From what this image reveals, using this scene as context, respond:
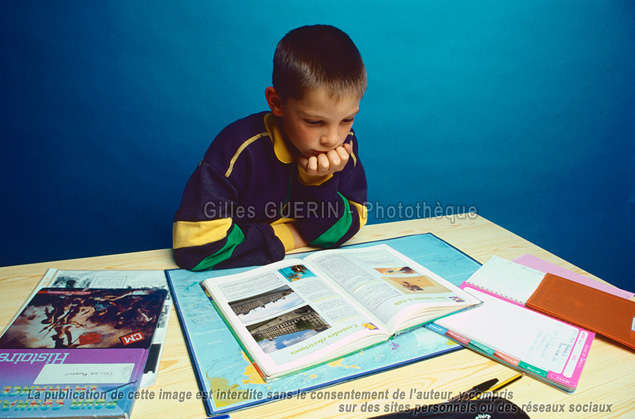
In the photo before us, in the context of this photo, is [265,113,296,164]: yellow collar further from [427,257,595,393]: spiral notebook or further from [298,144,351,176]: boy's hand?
[427,257,595,393]: spiral notebook

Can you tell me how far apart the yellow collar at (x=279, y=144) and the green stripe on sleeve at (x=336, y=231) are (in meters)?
0.20

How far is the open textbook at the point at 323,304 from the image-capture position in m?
0.68

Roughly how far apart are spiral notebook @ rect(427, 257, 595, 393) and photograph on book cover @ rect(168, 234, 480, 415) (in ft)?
0.16

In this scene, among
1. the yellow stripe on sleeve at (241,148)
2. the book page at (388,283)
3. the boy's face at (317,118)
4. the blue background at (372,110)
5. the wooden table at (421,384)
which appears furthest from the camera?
the blue background at (372,110)

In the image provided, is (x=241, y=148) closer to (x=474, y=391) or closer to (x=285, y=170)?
(x=285, y=170)

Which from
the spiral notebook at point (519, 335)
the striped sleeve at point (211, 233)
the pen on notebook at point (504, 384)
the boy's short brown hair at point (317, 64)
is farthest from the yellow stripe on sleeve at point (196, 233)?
the pen on notebook at point (504, 384)

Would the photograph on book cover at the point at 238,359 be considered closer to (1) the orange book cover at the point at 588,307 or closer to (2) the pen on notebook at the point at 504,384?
(2) the pen on notebook at the point at 504,384

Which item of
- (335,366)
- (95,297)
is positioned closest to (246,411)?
(335,366)

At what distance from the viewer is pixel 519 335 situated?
76cm

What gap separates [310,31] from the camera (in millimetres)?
949

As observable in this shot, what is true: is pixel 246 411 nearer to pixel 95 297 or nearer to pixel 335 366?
pixel 335 366

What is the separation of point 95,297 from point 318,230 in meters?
0.52

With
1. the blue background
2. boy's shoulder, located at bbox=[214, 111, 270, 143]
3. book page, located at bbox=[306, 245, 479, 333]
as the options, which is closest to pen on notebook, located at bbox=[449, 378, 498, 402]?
book page, located at bbox=[306, 245, 479, 333]

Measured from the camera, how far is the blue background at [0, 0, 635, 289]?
4.42ft
